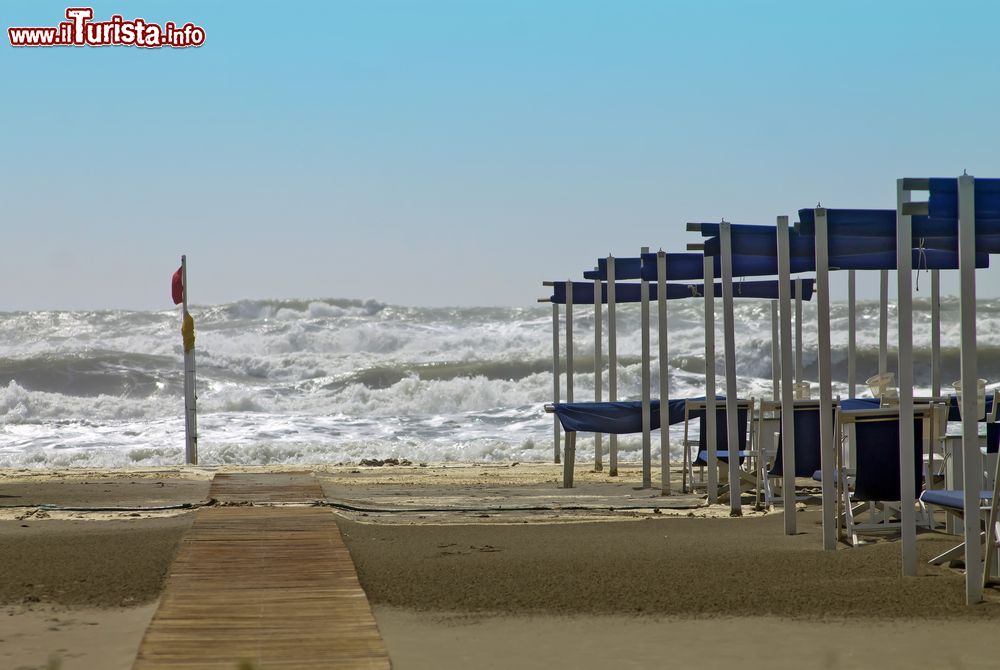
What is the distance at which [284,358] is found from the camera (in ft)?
128

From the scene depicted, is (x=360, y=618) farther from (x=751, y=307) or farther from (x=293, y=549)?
(x=751, y=307)

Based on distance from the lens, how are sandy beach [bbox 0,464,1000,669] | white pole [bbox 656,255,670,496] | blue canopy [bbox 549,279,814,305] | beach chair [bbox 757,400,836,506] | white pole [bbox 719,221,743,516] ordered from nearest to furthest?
sandy beach [bbox 0,464,1000,669] < beach chair [bbox 757,400,836,506] < white pole [bbox 719,221,743,516] < white pole [bbox 656,255,670,496] < blue canopy [bbox 549,279,814,305]

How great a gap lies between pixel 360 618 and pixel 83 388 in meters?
30.0

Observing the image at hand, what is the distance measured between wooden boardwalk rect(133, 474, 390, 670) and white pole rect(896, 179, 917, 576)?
2574 millimetres

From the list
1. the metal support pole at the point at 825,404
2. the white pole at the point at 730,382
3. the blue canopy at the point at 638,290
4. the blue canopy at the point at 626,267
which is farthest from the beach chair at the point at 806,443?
the blue canopy at the point at 638,290

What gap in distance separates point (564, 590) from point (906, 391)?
72.2 inches

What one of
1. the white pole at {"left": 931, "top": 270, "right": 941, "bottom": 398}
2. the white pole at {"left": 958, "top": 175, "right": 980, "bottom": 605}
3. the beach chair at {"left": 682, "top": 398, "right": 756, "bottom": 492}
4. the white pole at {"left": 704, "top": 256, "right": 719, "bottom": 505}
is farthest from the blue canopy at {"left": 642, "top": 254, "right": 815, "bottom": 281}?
the white pole at {"left": 958, "top": 175, "right": 980, "bottom": 605}

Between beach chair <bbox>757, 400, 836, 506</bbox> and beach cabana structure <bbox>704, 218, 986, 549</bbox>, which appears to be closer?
beach cabana structure <bbox>704, 218, 986, 549</bbox>

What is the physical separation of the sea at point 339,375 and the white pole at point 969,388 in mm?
12891

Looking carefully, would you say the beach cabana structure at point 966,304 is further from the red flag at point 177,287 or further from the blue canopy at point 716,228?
the red flag at point 177,287

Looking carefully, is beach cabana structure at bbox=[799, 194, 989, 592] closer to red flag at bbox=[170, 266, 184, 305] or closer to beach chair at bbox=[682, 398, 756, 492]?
beach chair at bbox=[682, 398, 756, 492]

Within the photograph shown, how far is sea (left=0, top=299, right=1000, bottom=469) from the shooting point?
67.5ft

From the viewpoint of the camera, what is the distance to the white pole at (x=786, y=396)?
328 inches

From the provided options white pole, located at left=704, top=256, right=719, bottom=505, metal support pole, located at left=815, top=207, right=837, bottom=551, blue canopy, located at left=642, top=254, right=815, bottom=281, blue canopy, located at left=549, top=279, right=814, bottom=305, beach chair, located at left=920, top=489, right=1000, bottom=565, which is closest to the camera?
beach chair, located at left=920, top=489, right=1000, bottom=565
